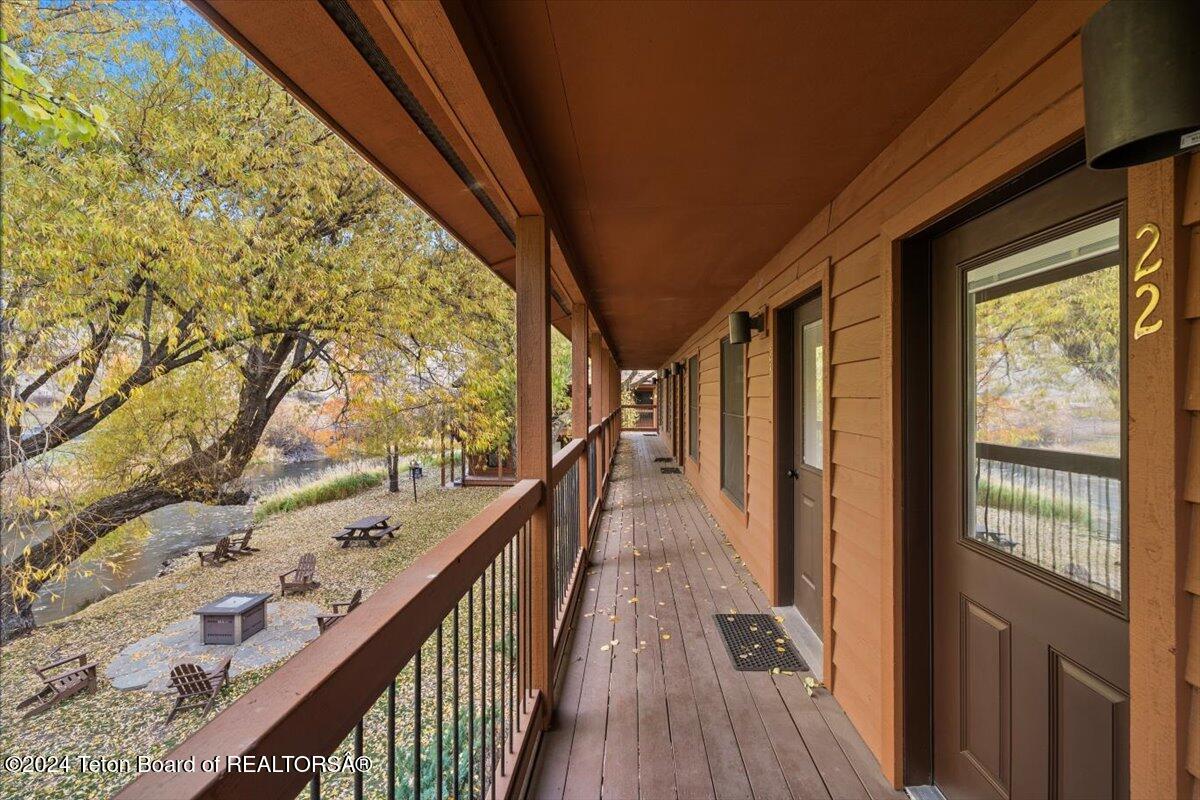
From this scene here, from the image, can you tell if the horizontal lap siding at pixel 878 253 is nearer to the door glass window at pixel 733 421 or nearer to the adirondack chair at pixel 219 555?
the door glass window at pixel 733 421

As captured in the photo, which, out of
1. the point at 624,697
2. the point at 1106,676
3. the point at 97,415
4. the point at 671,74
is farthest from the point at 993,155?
the point at 97,415

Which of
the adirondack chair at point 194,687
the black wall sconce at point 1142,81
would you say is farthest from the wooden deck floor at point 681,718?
the adirondack chair at point 194,687

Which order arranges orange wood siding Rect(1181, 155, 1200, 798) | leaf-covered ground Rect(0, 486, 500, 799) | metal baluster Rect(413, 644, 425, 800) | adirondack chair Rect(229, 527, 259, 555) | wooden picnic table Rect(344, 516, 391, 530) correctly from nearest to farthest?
orange wood siding Rect(1181, 155, 1200, 798), metal baluster Rect(413, 644, 425, 800), leaf-covered ground Rect(0, 486, 500, 799), adirondack chair Rect(229, 527, 259, 555), wooden picnic table Rect(344, 516, 391, 530)

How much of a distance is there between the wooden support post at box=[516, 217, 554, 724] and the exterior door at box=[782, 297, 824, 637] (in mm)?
1474

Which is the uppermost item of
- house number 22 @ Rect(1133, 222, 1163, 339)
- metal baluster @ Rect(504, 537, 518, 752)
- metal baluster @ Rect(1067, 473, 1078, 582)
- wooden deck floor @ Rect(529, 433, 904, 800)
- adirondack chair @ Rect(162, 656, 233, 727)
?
house number 22 @ Rect(1133, 222, 1163, 339)

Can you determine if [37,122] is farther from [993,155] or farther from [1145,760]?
[1145,760]

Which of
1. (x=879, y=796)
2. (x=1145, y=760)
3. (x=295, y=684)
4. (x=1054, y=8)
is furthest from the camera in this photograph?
(x=879, y=796)

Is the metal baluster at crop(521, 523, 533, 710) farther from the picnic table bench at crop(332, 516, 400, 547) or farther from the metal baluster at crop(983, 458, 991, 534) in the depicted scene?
the picnic table bench at crop(332, 516, 400, 547)

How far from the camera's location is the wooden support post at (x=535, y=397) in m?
1.99

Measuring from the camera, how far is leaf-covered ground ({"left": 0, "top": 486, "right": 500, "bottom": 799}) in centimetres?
449

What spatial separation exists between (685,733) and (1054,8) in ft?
8.05

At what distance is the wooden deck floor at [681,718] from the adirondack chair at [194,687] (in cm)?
430

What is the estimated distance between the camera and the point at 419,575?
1.00 m

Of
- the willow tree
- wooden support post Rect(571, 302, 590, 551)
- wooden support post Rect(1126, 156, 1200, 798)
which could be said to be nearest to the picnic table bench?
the willow tree
